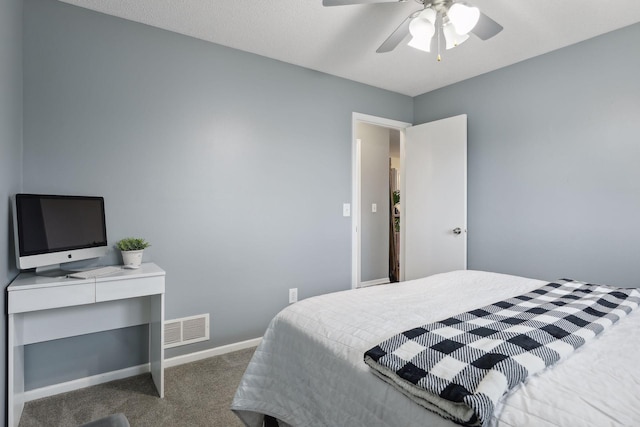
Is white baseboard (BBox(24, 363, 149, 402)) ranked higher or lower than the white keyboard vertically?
lower

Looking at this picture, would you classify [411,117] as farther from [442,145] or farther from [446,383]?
[446,383]

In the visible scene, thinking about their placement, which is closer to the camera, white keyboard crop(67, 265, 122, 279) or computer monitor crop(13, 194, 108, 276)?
computer monitor crop(13, 194, 108, 276)

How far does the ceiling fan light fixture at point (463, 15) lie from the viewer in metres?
1.71

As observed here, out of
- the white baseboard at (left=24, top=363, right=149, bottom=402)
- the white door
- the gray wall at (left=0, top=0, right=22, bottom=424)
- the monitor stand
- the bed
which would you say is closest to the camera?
the bed

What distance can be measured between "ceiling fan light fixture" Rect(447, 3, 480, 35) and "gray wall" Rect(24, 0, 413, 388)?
161cm

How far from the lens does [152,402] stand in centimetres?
204

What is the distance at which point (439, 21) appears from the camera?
2.20 meters

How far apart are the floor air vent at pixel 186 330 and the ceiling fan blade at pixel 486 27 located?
2.65 metres

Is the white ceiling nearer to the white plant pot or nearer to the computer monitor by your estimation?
the computer monitor

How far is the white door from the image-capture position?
11.0 feet

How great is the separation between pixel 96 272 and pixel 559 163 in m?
3.40

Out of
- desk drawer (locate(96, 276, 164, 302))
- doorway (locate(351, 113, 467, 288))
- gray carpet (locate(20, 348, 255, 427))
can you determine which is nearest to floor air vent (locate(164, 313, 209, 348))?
gray carpet (locate(20, 348, 255, 427))

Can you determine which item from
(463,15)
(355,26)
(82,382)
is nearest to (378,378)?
(463,15)

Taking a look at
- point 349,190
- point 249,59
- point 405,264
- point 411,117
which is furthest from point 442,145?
point 249,59
